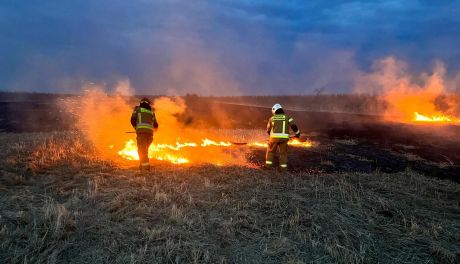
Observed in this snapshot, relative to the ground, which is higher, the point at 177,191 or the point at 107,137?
the point at 107,137

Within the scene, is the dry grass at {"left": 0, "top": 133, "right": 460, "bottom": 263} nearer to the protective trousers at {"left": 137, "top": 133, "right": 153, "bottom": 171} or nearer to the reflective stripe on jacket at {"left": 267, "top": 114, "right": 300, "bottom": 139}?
the protective trousers at {"left": 137, "top": 133, "right": 153, "bottom": 171}

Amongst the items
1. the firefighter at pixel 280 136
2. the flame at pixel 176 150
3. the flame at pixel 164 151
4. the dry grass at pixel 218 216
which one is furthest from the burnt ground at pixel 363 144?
the flame at pixel 164 151

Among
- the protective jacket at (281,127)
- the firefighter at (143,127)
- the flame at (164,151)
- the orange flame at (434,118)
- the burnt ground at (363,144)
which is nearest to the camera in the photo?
the firefighter at (143,127)

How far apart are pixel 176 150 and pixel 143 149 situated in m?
3.96

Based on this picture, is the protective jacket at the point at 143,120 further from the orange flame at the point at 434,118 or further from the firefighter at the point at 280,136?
the orange flame at the point at 434,118

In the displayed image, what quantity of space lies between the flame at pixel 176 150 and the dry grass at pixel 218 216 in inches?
81.1

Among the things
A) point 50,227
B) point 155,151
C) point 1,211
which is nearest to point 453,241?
point 50,227

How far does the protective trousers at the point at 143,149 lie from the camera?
11125 mm

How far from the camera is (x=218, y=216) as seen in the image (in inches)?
297

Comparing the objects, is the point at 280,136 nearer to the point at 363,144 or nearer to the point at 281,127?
the point at 281,127

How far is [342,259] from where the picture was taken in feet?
19.4

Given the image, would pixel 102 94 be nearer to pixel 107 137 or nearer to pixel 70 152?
pixel 107 137

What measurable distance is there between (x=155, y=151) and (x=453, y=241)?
1055 cm

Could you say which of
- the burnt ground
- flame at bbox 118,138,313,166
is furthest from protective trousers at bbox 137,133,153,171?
the burnt ground
